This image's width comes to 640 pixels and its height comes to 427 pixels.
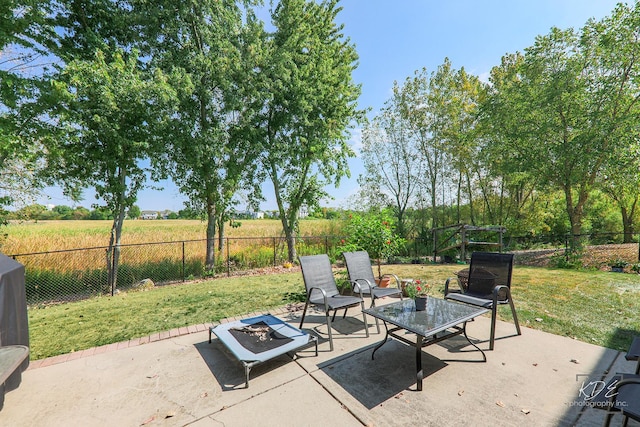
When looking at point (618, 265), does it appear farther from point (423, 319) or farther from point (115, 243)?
point (115, 243)

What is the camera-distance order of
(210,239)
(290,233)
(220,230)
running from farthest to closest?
(290,233) < (220,230) < (210,239)

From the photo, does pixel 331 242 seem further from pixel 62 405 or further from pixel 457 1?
pixel 62 405

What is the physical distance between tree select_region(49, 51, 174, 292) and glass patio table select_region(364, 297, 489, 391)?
757 centimetres

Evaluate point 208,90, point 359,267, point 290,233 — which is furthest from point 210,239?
point 359,267

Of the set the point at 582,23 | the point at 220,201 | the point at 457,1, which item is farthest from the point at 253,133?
the point at 582,23

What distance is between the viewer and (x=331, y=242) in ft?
42.0

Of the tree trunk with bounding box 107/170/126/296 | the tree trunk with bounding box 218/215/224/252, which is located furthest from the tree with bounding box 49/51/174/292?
the tree trunk with bounding box 218/215/224/252

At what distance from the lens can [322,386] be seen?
2395mm

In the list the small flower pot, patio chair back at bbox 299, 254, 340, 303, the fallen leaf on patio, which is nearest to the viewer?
the fallen leaf on patio

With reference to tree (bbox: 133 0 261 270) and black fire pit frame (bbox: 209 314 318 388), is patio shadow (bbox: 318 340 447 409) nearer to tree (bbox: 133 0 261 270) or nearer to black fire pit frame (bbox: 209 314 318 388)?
black fire pit frame (bbox: 209 314 318 388)

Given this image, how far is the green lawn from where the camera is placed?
11.7ft

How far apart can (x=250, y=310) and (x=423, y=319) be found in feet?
10.0

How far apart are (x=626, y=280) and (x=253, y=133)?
39.2ft

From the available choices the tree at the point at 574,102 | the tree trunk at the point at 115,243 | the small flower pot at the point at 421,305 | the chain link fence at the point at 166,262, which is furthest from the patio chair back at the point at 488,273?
the tree at the point at 574,102
